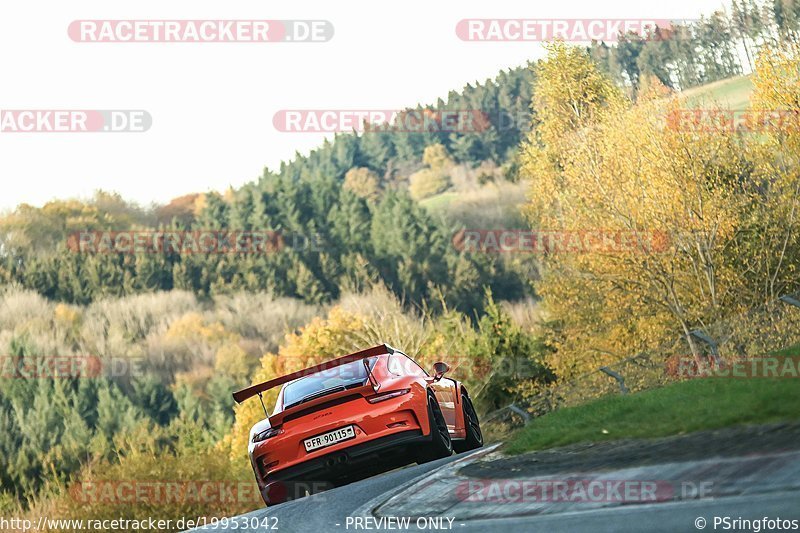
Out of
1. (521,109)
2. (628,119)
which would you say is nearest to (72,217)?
(521,109)

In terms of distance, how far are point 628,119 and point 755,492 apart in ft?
102

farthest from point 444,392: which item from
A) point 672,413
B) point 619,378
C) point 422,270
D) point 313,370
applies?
point 422,270

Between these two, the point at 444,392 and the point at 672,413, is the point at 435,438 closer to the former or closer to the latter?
the point at 444,392

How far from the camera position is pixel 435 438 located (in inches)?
501

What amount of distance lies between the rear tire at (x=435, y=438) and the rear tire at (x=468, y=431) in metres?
2.03

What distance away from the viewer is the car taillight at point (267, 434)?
12547 millimetres

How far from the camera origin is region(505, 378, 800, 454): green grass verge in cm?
967

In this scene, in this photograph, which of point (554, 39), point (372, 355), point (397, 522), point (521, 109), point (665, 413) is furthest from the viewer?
point (521, 109)

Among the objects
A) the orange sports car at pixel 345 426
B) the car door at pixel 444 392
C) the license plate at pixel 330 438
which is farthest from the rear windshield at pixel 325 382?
the car door at pixel 444 392

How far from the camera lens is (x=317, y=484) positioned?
13.7m

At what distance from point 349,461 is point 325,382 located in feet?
3.28

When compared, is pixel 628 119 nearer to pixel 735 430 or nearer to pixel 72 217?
pixel 735 430

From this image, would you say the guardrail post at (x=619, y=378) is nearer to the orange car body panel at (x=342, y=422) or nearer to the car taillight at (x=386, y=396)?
the orange car body panel at (x=342, y=422)

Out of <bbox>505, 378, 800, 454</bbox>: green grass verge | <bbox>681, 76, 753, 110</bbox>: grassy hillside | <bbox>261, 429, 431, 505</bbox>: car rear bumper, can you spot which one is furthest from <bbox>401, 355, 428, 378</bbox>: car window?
<bbox>681, 76, 753, 110</bbox>: grassy hillside
